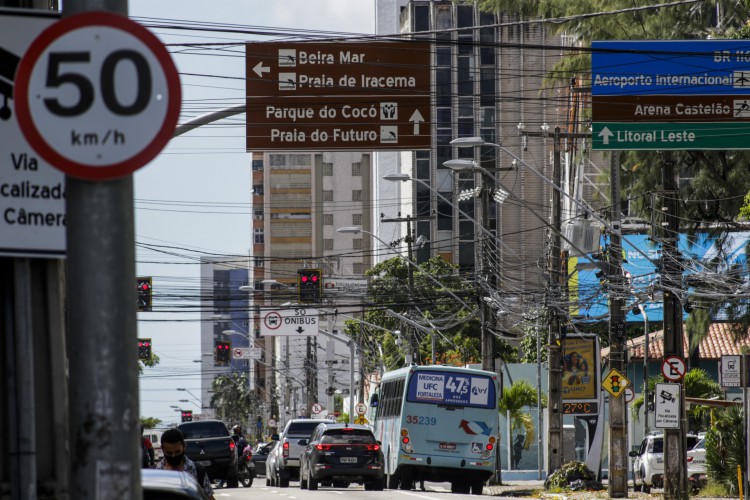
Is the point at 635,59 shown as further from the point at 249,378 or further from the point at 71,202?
the point at 249,378

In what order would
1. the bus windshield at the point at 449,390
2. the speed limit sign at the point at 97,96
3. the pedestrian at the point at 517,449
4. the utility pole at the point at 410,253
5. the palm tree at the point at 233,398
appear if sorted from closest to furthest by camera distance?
the speed limit sign at the point at 97,96, the bus windshield at the point at 449,390, the utility pole at the point at 410,253, the pedestrian at the point at 517,449, the palm tree at the point at 233,398

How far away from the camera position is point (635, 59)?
2338 cm

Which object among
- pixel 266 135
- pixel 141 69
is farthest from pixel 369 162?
pixel 141 69

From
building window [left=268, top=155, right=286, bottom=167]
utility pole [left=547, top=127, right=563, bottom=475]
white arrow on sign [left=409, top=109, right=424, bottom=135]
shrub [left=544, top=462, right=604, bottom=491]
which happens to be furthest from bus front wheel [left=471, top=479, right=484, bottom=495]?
building window [left=268, top=155, right=286, bottom=167]

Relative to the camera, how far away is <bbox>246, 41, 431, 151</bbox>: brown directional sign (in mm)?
20391

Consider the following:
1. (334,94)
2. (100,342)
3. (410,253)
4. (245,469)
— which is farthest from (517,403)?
(100,342)

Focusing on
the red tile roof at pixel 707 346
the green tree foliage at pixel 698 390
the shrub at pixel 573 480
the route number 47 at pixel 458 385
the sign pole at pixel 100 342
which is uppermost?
the sign pole at pixel 100 342

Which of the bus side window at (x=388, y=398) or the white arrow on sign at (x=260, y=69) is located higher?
the white arrow on sign at (x=260, y=69)

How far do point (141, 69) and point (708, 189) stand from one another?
104 ft

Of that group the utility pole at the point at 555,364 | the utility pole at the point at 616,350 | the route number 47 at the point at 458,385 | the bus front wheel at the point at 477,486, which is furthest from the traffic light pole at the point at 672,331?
the utility pole at the point at 555,364

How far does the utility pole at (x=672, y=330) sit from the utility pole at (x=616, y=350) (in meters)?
1.20

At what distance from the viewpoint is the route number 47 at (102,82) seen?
5.26 metres

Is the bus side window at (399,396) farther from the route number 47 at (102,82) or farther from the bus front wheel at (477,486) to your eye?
the route number 47 at (102,82)

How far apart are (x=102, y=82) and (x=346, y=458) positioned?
28.4m
